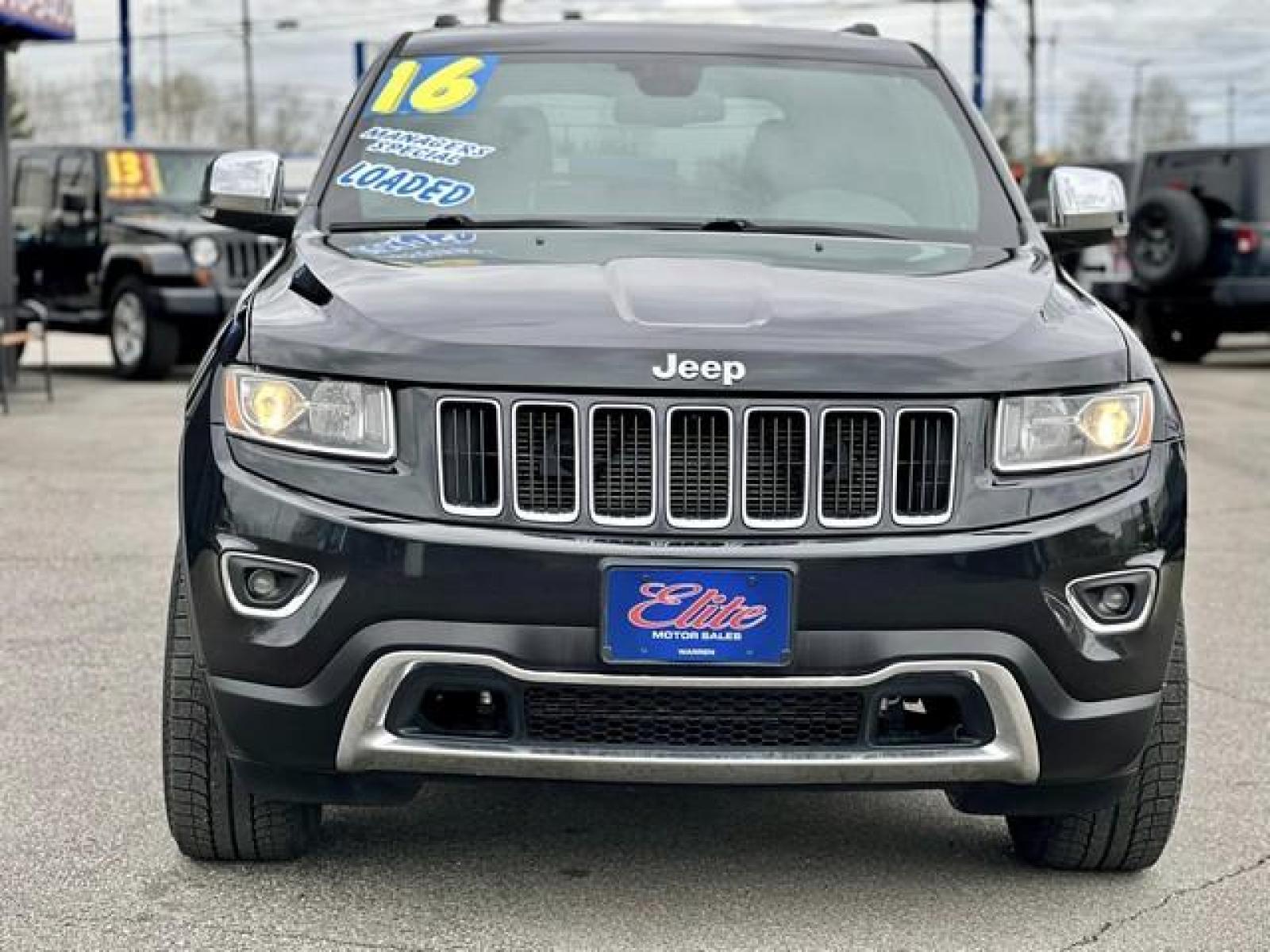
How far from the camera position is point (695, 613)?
361cm

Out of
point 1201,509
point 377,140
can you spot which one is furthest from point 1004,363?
point 1201,509

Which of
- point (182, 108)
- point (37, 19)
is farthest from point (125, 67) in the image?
point (182, 108)

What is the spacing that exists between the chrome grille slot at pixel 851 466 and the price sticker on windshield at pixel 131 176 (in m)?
15.2

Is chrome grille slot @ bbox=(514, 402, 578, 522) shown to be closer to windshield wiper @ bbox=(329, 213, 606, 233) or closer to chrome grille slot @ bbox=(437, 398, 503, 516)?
chrome grille slot @ bbox=(437, 398, 503, 516)

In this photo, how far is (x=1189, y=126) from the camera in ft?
339

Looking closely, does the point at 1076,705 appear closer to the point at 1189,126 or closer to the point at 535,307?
the point at 535,307

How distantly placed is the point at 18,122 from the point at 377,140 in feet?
300

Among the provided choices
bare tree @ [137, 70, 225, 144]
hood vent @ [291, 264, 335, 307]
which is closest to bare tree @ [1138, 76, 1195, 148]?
bare tree @ [137, 70, 225, 144]

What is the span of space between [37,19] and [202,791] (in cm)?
1217

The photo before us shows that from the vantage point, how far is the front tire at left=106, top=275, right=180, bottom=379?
1744 centimetres

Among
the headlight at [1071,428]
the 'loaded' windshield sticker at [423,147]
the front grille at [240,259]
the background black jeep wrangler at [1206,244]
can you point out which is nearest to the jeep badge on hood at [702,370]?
the headlight at [1071,428]

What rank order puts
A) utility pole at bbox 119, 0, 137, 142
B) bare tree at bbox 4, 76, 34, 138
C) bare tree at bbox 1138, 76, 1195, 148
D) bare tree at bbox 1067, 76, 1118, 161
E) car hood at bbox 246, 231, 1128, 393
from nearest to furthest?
1. car hood at bbox 246, 231, 1128, 393
2. utility pole at bbox 119, 0, 137, 142
3. bare tree at bbox 4, 76, 34, 138
4. bare tree at bbox 1067, 76, 1118, 161
5. bare tree at bbox 1138, 76, 1195, 148

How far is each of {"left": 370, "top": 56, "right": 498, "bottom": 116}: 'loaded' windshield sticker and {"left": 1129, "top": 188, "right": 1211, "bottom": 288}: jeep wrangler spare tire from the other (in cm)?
1426

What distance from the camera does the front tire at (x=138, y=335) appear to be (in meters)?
17.4
